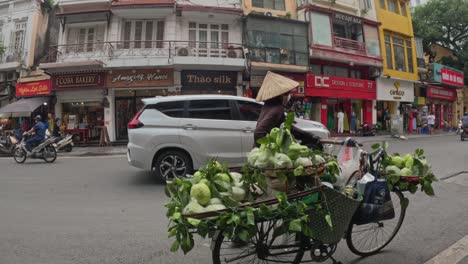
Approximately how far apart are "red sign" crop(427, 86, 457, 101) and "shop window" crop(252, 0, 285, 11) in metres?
18.4

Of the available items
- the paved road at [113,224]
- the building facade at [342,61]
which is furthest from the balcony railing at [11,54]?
the building facade at [342,61]

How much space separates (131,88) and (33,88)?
21.8 ft

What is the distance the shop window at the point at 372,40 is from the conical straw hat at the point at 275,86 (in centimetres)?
2409

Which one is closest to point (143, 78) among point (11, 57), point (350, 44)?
point (11, 57)

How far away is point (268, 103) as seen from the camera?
157 inches

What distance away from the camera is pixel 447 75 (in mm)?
32406

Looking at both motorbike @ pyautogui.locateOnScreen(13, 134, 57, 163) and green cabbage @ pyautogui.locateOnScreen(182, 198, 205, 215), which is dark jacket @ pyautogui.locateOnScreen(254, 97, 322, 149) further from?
motorbike @ pyautogui.locateOnScreen(13, 134, 57, 163)

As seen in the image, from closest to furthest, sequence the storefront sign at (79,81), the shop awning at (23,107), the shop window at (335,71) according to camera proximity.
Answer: the storefront sign at (79,81)
the shop awning at (23,107)
the shop window at (335,71)

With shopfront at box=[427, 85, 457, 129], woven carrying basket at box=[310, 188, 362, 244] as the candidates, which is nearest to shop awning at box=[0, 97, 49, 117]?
woven carrying basket at box=[310, 188, 362, 244]

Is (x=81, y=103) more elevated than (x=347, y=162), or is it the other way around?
(x=81, y=103)

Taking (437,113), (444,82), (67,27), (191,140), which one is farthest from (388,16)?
(191,140)

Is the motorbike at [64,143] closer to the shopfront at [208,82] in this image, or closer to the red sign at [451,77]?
the shopfront at [208,82]

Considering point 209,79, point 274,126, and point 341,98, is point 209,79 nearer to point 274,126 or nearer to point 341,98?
point 341,98

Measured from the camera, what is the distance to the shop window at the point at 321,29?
22.7m
